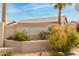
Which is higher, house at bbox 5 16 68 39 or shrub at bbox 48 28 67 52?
house at bbox 5 16 68 39

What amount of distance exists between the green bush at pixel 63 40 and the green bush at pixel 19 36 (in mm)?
271

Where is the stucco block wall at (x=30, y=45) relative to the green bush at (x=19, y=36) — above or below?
below

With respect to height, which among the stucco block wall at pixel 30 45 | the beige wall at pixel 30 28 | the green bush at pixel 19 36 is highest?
the beige wall at pixel 30 28

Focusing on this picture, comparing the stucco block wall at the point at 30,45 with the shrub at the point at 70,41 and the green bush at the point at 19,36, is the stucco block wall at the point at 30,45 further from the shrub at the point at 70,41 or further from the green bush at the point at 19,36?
the shrub at the point at 70,41

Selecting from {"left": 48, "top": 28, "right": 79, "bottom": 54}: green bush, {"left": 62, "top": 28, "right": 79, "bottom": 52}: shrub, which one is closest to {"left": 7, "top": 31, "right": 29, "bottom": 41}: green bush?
{"left": 48, "top": 28, "right": 79, "bottom": 54}: green bush

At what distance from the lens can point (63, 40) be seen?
5.33ft

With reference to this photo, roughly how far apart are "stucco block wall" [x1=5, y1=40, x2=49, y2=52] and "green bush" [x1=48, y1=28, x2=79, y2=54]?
80mm

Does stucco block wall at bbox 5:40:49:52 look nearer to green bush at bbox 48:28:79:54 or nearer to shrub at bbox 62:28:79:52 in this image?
green bush at bbox 48:28:79:54

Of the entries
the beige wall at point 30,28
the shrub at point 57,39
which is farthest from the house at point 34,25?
the shrub at point 57,39

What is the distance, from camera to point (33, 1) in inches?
65.6

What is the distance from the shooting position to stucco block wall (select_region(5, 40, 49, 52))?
1621 mm

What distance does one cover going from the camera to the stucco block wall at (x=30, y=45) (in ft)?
5.32

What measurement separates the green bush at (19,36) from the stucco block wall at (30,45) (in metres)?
0.04

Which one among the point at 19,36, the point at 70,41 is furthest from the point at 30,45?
the point at 70,41
